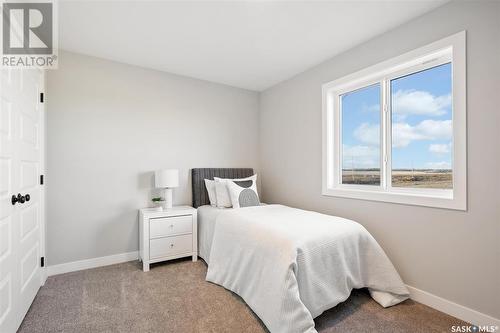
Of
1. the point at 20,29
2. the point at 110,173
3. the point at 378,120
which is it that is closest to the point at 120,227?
the point at 110,173

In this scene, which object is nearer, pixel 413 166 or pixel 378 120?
pixel 413 166

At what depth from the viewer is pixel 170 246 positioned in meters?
2.83

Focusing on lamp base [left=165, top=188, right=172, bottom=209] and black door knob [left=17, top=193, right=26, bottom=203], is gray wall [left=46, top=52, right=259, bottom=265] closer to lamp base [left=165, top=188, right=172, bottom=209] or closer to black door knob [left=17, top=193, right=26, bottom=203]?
lamp base [left=165, top=188, right=172, bottom=209]

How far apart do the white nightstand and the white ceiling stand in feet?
6.19

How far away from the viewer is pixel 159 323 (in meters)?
1.77

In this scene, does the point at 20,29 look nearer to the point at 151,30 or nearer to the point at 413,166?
the point at 151,30

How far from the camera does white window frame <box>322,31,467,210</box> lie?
1.81 m

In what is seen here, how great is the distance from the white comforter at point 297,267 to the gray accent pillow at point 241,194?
0.59m

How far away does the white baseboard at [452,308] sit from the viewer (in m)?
1.70

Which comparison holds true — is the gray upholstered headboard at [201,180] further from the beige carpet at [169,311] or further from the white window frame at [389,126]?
the white window frame at [389,126]

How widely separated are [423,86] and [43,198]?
383 cm

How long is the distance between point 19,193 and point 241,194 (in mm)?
2084

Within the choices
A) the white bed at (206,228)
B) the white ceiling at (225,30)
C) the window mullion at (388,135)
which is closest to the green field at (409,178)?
the window mullion at (388,135)

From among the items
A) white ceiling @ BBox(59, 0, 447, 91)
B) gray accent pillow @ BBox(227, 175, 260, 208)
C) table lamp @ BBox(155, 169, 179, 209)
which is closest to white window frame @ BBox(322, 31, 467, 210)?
white ceiling @ BBox(59, 0, 447, 91)
